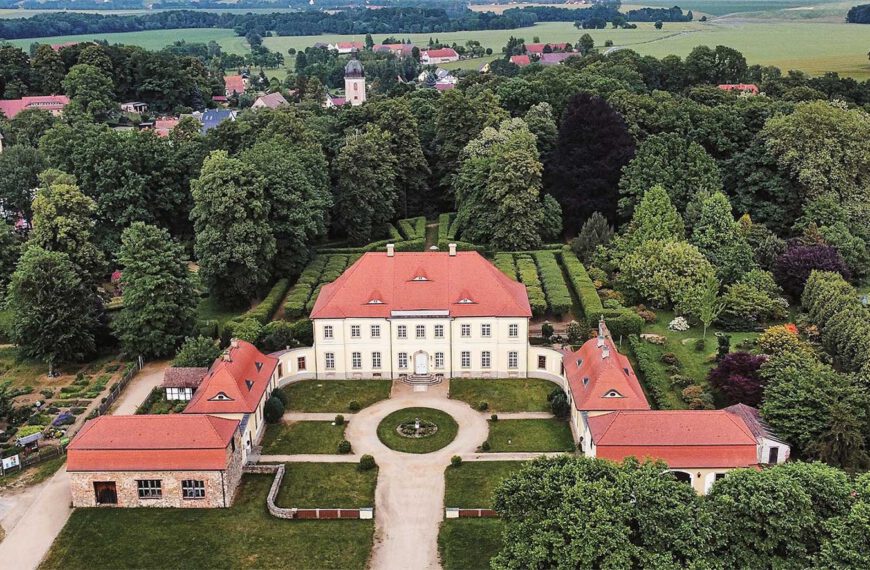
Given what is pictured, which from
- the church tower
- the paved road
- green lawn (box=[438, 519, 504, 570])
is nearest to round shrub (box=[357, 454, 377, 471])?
green lawn (box=[438, 519, 504, 570])

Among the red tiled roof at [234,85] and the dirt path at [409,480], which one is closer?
the dirt path at [409,480]

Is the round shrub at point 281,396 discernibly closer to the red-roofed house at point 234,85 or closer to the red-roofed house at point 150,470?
the red-roofed house at point 150,470

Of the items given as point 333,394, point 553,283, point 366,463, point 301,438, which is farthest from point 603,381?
point 553,283

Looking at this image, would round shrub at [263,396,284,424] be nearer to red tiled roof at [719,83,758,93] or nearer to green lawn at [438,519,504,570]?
green lawn at [438,519,504,570]

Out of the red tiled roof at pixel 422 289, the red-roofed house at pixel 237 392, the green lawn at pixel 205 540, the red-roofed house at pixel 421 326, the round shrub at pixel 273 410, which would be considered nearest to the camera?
the green lawn at pixel 205 540

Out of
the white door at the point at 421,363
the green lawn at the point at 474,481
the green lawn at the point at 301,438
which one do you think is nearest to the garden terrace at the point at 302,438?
the green lawn at the point at 301,438

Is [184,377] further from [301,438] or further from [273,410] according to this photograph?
[301,438]
